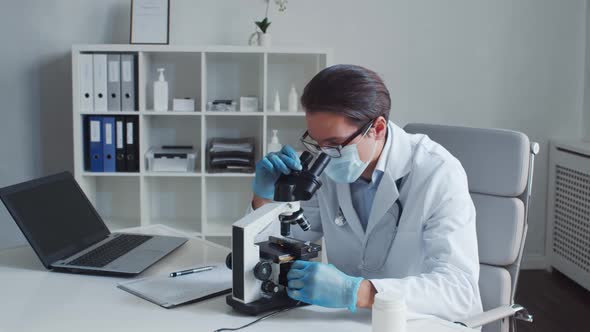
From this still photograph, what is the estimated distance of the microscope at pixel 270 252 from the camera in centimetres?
141

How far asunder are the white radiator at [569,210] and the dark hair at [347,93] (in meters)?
2.14

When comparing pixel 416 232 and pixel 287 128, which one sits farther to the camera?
pixel 287 128

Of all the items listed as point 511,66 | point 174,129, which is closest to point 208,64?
point 174,129

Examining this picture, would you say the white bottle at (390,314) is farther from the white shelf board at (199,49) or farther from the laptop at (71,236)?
the white shelf board at (199,49)

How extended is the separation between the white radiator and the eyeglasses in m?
2.12

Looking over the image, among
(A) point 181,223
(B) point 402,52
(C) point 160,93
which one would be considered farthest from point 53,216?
(B) point 402,52

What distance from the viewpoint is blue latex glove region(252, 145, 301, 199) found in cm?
161

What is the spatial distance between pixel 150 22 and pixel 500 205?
7.06 feet

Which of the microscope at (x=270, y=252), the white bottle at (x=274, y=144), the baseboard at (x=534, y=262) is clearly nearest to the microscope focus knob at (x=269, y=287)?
the microscope at (x=270, y=252)

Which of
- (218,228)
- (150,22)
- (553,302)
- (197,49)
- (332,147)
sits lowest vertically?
(553,302)

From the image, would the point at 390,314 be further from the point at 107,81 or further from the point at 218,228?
the point at 107,81

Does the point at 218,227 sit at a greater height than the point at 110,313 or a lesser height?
lesser

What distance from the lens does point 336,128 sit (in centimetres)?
165

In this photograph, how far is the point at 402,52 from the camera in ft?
11.8
